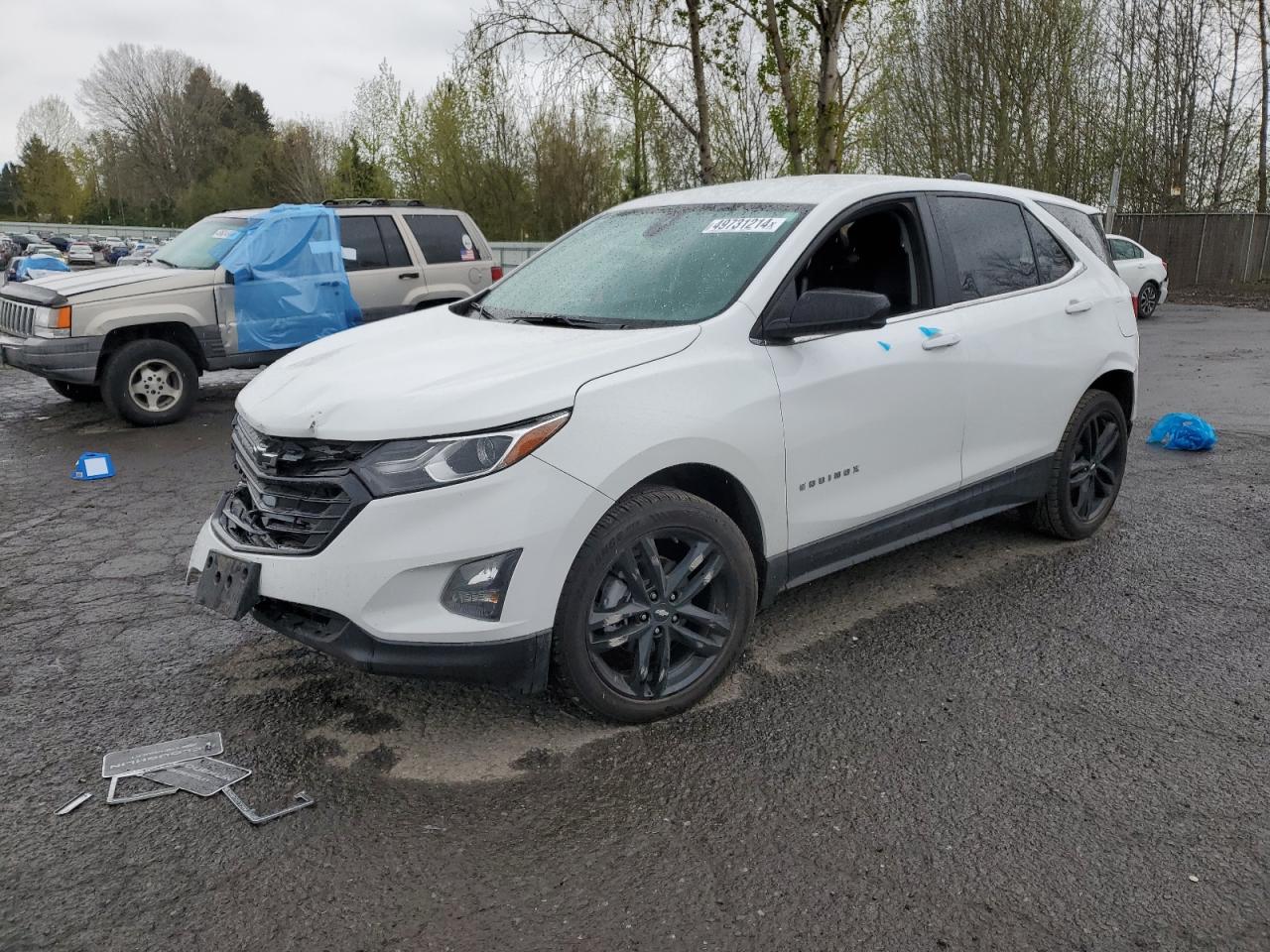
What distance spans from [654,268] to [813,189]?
2.50 ft

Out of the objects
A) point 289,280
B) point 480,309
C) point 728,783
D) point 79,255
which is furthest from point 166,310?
point 79,255

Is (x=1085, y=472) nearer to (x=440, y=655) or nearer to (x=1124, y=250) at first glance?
(x=440, y=655)

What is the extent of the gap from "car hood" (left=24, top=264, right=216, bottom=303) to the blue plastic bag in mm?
8067

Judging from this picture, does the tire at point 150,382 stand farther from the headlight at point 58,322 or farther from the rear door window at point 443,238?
the rear door window at point 443,238

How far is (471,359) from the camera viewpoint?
333 centimetres

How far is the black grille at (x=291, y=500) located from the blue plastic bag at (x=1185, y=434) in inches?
264

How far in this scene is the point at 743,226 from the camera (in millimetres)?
3973

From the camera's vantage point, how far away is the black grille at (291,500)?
300 centimetres

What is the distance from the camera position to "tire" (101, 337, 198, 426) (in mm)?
8672

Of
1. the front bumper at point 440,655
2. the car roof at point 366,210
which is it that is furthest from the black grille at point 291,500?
the car roof at point 366,210

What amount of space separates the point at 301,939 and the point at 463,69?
55.3 ft

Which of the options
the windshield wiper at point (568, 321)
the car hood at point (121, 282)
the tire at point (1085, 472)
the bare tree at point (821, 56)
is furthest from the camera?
the bare tree at point (821, 56)

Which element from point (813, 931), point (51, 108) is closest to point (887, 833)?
point (813, 931)

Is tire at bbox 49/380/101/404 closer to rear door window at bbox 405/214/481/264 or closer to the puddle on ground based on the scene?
rear door window at bbox 405/214/481/264
